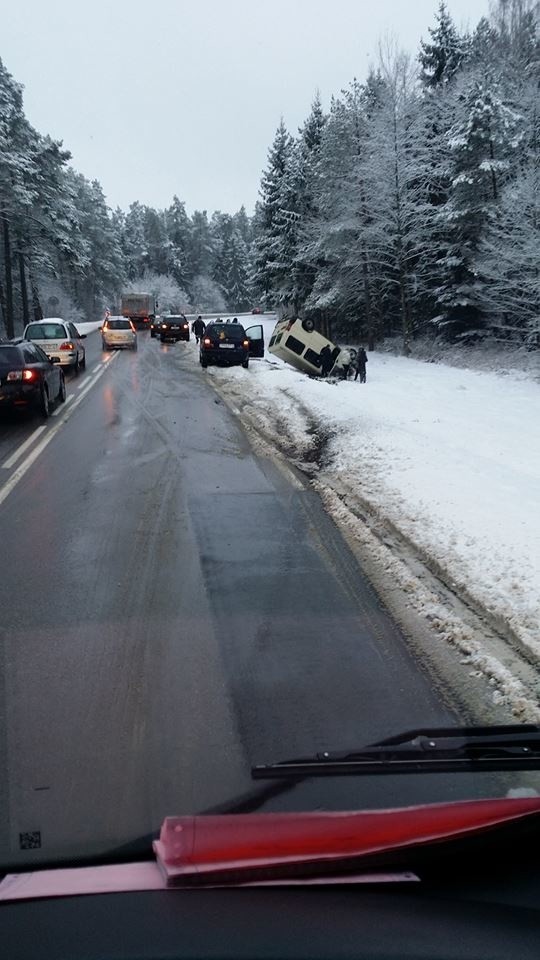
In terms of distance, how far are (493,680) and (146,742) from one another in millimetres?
2235

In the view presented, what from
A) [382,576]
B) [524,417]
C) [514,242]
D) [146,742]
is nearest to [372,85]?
[514,242]

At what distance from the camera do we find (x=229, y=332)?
27.1 metres

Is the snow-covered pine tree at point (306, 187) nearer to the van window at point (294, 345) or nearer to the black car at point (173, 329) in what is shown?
the black car at point (173, 329)

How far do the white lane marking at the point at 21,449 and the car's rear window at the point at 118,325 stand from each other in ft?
81.8

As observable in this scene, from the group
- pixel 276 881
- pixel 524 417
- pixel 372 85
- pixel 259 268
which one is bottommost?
pixel 524 417

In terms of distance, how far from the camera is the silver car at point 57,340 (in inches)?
966

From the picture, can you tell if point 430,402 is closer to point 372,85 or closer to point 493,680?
point 493,680

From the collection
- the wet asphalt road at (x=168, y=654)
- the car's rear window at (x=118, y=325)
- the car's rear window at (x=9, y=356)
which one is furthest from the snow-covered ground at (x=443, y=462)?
the car's rear window at (x=118, y=325)

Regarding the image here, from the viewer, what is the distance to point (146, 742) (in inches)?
151

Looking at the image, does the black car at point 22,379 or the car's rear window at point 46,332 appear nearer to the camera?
the black car at point 22,379

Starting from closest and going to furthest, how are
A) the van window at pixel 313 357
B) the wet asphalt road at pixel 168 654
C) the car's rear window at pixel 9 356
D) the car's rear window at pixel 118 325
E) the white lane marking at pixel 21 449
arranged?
the wet asphalt road at pixel 168 654 < the white lane marking at pixel 21 449 < the car's rear window at pixel 9 356 < the van window at pixel 313 357 < the car's rear window at pixel 118 325

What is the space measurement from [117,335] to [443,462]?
30221 millimetres

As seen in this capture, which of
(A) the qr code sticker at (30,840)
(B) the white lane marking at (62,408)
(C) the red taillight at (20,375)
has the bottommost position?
(B) the white lane marking at (62,408)

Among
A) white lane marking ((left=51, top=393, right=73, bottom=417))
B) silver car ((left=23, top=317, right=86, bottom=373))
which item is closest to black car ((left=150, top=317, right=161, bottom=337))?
silver car ((left=23, top=317, right=86, bottom=373))
